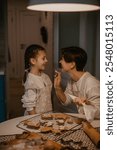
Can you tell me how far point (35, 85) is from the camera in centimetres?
97

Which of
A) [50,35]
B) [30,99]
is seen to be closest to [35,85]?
[30,99]

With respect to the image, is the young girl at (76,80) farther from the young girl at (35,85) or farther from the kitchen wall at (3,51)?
the kitchen wall at (3,51)

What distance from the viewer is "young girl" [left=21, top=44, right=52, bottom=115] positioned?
955 millimetres

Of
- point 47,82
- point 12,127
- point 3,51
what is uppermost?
point 3,51

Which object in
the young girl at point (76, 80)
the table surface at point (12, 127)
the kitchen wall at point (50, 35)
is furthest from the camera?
the kitchen wall at point (50, 35)

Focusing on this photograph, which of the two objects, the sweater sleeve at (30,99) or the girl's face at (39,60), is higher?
the girl's face at (39,60)

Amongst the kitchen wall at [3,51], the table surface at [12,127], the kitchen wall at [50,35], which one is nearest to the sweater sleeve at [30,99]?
the table surface at [12,127]

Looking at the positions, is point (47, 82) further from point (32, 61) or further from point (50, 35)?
point (50, 35)

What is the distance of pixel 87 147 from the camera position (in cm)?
64

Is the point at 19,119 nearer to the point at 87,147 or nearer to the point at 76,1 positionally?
the point at 87,147

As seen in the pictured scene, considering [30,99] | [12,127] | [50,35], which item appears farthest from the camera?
[50,35]

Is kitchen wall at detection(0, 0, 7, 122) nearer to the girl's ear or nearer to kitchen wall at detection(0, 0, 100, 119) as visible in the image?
kitchen wall at detection(0, 0, 100, 119)

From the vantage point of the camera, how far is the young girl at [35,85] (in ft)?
3.13

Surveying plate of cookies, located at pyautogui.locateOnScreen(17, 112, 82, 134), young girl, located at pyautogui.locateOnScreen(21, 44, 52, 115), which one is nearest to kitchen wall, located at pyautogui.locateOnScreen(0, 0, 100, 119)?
young girl, located at pyautogui.locateOnScreen(21, 44, 52, 115)
